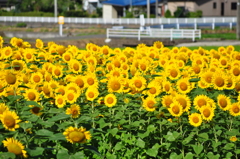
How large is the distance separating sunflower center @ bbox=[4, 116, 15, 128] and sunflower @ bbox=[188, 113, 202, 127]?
195cm

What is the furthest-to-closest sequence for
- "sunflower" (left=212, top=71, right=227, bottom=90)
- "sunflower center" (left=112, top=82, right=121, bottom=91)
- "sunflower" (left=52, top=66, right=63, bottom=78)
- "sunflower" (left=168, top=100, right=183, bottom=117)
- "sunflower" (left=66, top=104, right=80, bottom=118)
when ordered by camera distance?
"sunflower" (left=52, top=66, right=63, bottom=78)
"sunflower" (left=212, top=71, right=227, bottom=90)
"sunflower center" (left=112, top=82, right=121, bottom=91)
"sunflower" (left=168, top=100, right=183, bottom=117)
"sunflower" (left=66, top=104, right=80, bottom=118)

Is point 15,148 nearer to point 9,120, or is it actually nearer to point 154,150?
point 9,120

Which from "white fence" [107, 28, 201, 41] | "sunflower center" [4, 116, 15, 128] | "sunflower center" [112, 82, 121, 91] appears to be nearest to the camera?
"sunflower center" [4, 116, 15, 128]

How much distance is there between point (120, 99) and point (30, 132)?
134cm

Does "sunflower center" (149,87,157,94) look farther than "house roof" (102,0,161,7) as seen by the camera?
No

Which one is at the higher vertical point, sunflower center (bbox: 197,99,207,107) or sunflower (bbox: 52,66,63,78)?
sunflower (bbox: 52,66,63,78)

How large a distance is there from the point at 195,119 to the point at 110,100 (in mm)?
911

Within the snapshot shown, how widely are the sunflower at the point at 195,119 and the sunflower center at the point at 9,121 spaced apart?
6.38ft

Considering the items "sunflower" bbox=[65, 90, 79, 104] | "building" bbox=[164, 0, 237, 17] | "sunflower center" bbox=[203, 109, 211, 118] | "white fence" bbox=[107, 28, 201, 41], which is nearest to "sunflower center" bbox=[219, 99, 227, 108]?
"sunflower center" bbox=[203, 109, 211, 118]

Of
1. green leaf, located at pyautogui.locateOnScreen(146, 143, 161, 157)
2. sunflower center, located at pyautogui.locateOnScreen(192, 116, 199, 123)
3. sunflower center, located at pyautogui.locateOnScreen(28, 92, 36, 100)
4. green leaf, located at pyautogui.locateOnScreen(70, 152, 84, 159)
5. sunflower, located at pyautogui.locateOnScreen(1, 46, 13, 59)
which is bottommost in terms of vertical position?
green leaf, located at pyautogui.locateOnScreen(146, 143, 161, 157)

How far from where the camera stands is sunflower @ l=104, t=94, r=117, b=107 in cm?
551

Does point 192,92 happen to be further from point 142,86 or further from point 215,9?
point 215,9

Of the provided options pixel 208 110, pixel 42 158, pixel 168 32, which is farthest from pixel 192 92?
pixel 168 32

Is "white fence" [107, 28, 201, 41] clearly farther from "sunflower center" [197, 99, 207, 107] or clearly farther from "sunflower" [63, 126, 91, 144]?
"sunflower" [63, 126, 91, 144]
